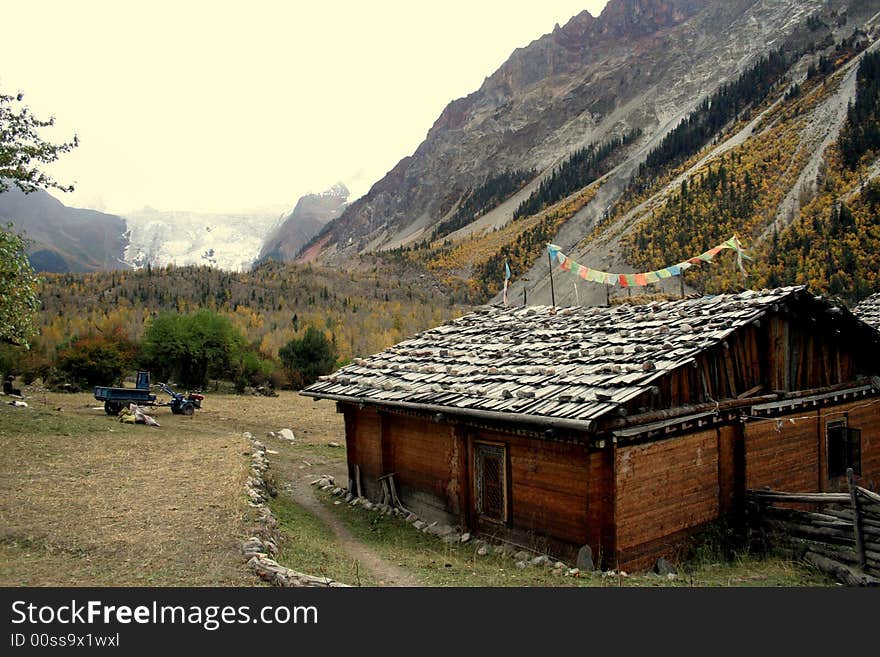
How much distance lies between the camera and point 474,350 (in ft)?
48.9

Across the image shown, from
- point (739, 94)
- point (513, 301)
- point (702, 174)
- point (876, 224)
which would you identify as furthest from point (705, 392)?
point (739, 94)

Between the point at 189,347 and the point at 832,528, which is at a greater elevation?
the point at 189,347

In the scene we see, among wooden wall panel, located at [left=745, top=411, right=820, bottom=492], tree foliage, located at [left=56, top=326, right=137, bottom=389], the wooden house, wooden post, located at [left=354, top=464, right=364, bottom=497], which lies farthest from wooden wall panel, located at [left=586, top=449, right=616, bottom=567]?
tree foliage, located at [left=56, top=326, right=137, bottom=389]

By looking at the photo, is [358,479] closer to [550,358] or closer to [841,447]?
[550,358]

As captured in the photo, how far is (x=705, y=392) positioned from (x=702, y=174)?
7903 cm

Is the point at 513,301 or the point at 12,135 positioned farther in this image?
the point at 513,301

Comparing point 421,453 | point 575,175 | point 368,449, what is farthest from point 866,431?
point 575,175

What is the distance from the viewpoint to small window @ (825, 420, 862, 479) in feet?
44.7

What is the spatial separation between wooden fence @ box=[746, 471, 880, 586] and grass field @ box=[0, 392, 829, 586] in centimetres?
46

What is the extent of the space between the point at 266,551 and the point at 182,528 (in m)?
1.69

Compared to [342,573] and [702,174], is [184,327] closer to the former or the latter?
[342,573]

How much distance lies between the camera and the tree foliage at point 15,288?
1547 centimetres

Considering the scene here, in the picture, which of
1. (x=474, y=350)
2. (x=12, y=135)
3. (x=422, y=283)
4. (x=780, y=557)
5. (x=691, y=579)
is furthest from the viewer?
(x=422, y=283)

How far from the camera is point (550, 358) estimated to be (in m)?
12.7
